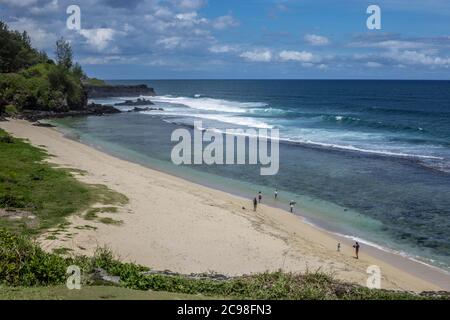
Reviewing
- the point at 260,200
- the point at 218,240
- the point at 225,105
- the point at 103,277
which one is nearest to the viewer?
the point at 103,277

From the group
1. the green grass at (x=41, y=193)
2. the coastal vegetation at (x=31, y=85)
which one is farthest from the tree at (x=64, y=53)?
the green grass at (x=41, y=193)

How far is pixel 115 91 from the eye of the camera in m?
138

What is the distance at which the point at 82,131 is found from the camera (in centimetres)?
5844

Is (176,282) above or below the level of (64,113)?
below

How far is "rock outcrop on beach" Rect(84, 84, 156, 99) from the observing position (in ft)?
427

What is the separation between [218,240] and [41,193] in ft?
32.1

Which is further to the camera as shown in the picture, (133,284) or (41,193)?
(41,193)

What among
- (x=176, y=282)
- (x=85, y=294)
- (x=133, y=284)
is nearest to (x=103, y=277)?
(x=133, y=284)

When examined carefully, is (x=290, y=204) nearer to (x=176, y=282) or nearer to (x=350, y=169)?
(x=350, y=169)

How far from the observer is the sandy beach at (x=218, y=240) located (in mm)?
19094

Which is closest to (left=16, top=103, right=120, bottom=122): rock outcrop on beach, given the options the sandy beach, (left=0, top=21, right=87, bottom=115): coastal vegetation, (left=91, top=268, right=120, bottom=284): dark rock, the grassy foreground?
(left=0, top=21, right=87, bottom=115): coastal vegetation

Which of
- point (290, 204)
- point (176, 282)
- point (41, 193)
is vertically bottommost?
point (290, 204)

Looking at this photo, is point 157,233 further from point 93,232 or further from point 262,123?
point 262,123
